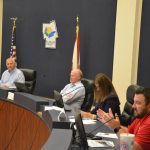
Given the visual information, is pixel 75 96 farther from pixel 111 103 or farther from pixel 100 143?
pixel 100 143

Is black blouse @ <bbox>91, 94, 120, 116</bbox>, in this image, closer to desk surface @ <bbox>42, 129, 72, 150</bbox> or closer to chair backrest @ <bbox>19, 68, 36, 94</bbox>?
desk surface @ <bbox>42, 129, 72, 150</bbox>

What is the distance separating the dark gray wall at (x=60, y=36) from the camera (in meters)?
8.05

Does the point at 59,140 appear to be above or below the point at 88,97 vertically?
above

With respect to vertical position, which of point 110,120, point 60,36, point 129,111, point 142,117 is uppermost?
point 60,36

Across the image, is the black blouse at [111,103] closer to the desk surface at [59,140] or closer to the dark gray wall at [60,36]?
the desk surface at [59,140]

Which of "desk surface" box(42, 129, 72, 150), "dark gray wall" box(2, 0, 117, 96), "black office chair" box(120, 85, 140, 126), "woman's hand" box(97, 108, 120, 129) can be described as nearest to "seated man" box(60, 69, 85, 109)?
"black office chair" box(120, 85, 140, 126)

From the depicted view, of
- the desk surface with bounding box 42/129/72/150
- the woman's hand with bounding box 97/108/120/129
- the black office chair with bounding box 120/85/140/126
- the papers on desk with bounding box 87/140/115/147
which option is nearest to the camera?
the desk surface with bounding box 42/129/72/150

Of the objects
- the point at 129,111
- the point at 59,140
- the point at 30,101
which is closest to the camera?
the point at 59,140

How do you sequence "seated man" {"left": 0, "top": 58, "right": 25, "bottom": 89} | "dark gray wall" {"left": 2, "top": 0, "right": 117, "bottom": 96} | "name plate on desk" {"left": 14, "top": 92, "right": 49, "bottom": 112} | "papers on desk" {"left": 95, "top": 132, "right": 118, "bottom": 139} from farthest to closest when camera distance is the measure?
1. "dark gray wall" {"left": 2, "top": 0, "right": 117, "bottom": 96}
2. "seated man" {"left": 0, "top": 58, "right": 25, "bottom": 89}
3. "name plate on desk" {"left": 14, "top": 92, "right": 49, "bottom": 112}
4. "papers on desk" {"left": 95, "top": 132, "right": 118, "bottom": 139}

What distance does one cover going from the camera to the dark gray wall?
8047 millimetres

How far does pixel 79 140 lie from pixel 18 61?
7538 millimetres

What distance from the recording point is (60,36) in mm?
9086

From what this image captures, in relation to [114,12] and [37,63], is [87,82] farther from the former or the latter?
[37,63]

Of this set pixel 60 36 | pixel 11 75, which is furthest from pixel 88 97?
pixel 60 36
